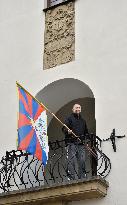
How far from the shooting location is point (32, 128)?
390 inches

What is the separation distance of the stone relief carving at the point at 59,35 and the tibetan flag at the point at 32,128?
6.74 feet

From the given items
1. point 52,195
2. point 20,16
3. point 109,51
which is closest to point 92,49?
point 109,51

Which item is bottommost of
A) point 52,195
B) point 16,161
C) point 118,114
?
point 52,195

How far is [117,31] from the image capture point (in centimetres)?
1145

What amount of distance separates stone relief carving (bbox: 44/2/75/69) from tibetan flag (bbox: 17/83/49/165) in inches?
80.8

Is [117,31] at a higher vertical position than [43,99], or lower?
higher

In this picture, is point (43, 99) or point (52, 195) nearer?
point (52, 195)

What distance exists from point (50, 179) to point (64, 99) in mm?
2551

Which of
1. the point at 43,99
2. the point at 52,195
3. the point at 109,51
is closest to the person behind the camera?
the point at 52,195

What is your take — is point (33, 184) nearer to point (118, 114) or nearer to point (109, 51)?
point (118, 114)

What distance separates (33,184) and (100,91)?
2494 mm

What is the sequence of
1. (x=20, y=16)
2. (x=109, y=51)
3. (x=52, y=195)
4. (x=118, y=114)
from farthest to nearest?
(x=20, y=16) < (x=109, y=51) < (x=118, y=114) < (x=52, y=195)

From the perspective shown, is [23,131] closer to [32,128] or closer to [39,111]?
[32,128]

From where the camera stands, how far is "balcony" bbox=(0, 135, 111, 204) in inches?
385
